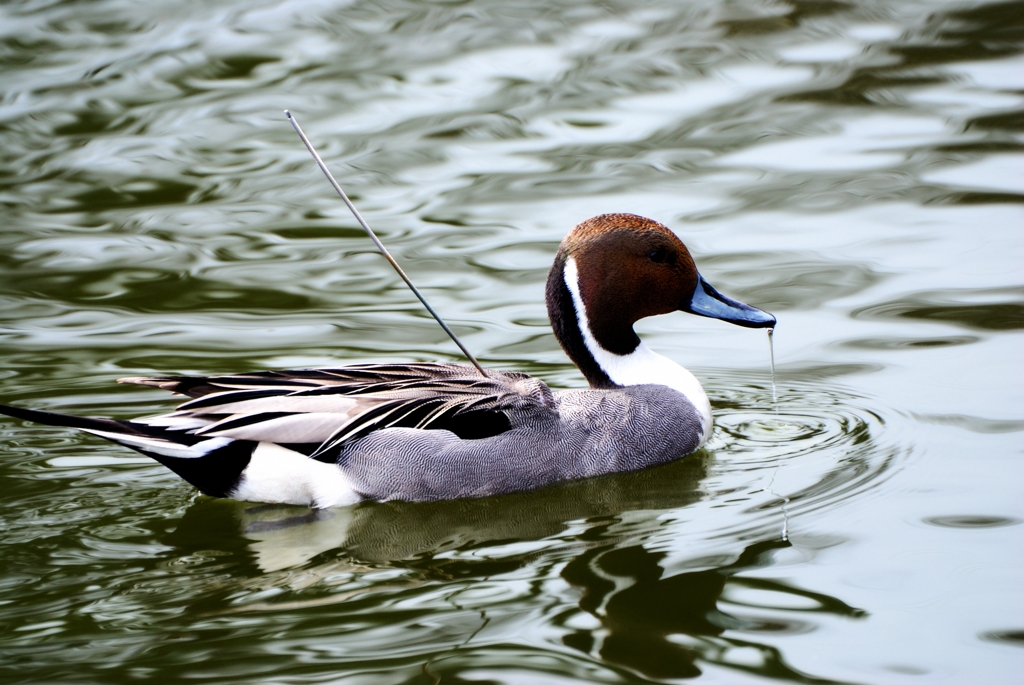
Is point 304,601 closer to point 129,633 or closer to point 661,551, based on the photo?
point 129,633

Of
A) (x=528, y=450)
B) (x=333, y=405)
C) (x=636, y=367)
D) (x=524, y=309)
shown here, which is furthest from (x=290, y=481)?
(x=524, y=309)

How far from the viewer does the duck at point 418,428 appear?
4.66m

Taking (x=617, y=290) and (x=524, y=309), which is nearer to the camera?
Answer: (x=617, y=290)

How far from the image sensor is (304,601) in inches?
154

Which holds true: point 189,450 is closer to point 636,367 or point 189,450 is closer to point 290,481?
point 290,481

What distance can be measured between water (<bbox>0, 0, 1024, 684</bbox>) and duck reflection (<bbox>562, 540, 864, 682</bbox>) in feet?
0.04

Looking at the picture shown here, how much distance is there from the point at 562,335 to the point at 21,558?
217cm

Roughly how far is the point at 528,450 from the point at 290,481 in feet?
2.79

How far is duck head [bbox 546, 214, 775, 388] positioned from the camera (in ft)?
16.9

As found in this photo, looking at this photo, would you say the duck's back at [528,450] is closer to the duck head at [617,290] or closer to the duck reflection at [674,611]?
the duck head at [617,290]

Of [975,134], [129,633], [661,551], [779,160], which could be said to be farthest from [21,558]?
[975,134]

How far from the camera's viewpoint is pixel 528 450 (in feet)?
15.7

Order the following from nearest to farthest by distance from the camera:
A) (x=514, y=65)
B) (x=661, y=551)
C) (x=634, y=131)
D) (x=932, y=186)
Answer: (x=661, y=551) < (x=932, y=186) < (x=634, y=131) < (x=514, y=65)

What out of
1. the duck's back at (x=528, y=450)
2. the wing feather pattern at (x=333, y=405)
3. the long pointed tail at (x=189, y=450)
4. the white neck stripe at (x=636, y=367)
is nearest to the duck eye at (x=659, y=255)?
the white neck stripe at (x=636, y=367)
